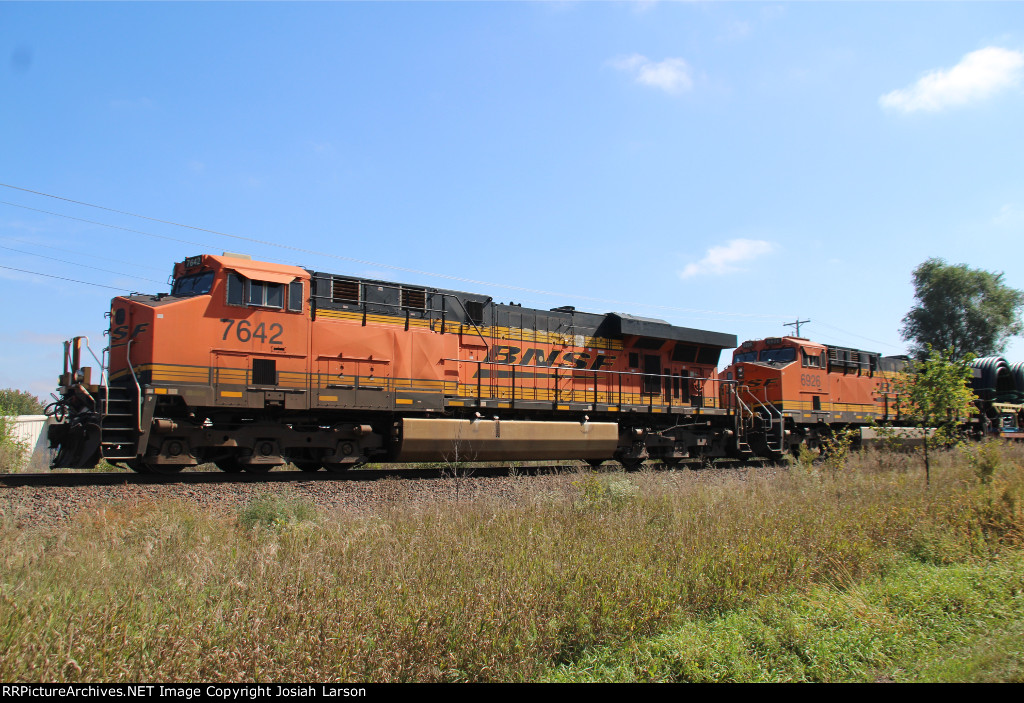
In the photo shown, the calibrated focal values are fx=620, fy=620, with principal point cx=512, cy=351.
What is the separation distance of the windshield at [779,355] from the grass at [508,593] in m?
11.1

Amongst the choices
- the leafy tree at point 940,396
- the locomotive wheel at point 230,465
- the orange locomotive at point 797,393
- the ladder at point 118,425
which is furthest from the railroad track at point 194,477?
the orange locomotive at point 797,393

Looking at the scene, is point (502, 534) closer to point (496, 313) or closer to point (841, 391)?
point (496, 313)

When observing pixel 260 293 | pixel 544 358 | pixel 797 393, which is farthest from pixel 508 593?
pixel 797 393

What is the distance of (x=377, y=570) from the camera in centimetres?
513

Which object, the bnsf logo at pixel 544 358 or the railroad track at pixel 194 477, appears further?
the bnsf logo at pixel 544 358

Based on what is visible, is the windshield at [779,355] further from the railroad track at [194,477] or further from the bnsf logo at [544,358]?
the railroad track at [194,477]

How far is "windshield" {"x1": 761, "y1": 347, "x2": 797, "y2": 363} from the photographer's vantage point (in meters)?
19.1

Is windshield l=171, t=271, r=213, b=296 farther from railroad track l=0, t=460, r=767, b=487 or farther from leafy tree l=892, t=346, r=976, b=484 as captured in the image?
leafy tree l=892, t=346, r=976, b=484

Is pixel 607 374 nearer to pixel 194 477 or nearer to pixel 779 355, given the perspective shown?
pixel 779 355

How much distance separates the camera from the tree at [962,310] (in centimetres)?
5025

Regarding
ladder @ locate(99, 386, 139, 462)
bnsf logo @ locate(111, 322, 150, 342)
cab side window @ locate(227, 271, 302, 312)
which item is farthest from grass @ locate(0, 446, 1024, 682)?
cab side window @ locate(227, 271, 302, 312)

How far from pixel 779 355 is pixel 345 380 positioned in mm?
13845

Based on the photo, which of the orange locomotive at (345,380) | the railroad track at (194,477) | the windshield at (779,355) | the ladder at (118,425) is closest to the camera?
the ladder at (118,425)

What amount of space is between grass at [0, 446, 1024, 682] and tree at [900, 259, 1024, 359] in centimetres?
5236
